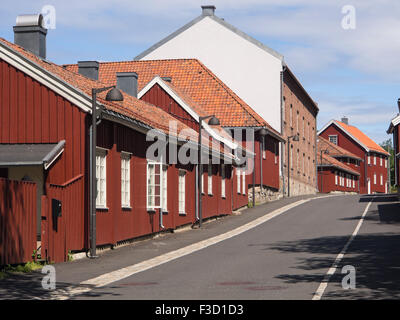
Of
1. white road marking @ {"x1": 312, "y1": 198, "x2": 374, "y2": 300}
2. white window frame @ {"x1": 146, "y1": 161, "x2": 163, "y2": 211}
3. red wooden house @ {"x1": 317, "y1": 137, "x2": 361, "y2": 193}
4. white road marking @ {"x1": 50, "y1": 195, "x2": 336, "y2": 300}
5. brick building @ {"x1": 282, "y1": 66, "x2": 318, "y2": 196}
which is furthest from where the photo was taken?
red wooden house @ {"x1": 317, "y1": 137, "x2": 361, "y2": 193}

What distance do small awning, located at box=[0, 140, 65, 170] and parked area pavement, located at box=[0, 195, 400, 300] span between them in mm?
2450

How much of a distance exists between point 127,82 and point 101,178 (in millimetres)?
A: 13198

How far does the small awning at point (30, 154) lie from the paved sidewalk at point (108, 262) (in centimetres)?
243

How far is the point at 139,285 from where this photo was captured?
1298 cm

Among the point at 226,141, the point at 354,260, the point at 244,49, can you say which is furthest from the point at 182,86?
the point at 354,260

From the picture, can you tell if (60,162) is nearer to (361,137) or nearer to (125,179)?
(125,179)

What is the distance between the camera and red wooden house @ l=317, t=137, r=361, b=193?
2908 inches

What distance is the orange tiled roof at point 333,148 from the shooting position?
270 feet

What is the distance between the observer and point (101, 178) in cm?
2030

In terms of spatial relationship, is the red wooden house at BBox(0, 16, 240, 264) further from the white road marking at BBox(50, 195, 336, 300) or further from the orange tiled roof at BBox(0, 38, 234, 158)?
the white road marking at BBox(50, 195, 336, 300)

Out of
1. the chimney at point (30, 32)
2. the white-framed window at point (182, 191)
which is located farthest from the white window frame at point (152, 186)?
the chimney at point (30, 32)

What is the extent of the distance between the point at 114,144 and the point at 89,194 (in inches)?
81.3

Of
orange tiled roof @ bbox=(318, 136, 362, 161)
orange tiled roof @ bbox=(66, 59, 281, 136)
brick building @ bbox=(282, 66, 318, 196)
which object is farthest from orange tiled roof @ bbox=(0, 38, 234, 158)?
orange tiled roof @ bbox=(318, 136, 362, 161)

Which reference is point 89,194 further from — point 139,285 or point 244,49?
point 244,49
